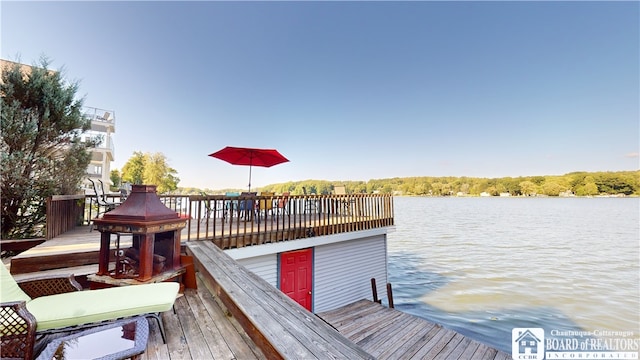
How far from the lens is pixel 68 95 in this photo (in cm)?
582

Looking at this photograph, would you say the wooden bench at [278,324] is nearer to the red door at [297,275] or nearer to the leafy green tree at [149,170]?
the red door at [297,275]

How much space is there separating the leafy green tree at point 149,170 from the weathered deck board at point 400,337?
23.1 metres

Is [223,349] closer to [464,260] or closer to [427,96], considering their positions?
[464,260]

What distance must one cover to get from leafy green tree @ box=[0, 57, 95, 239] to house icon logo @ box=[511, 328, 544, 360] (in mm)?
11583

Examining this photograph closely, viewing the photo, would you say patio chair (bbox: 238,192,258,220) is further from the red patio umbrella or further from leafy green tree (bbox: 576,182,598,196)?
leafy green tree (bbox: 576,182,598,196)

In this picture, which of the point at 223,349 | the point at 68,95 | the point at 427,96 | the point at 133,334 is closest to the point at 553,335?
the point at 223,349

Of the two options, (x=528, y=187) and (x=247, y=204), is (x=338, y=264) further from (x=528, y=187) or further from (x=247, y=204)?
(x=528, y=187)

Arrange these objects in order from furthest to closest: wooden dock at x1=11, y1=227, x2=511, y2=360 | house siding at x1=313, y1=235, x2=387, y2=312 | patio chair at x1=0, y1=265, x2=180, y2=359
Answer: house siding at x1=313, y1=235, x2=387, y2=312
patio chair at x1=0, y1=265, x2=180, y2=359
wooden dock at x1=11, y1=227, x2=511, y2=360

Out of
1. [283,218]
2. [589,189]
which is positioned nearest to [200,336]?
[283,218]

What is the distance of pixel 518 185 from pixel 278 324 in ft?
181

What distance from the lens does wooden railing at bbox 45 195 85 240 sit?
433 centimetres

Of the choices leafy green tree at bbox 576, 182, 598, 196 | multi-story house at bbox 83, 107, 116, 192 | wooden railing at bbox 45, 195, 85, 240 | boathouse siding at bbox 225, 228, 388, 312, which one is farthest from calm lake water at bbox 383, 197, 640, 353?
multi-story house at bbox 83, 107, 116, 192

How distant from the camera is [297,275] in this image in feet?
20.5

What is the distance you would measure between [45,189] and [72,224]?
0.97m
